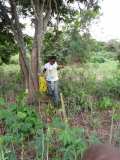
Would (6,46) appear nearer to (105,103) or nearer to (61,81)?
(61,81)

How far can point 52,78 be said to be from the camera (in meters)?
9.47

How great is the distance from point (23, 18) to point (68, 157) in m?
7.58

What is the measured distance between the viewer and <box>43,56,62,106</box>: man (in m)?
9.32

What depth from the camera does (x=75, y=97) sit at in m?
9.56

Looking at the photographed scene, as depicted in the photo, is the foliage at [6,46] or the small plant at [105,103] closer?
the small plant at [105,103]

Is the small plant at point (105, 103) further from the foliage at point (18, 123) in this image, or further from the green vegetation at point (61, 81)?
the foliage at point (18, 123)

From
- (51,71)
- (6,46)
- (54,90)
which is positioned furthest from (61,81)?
(6,46)

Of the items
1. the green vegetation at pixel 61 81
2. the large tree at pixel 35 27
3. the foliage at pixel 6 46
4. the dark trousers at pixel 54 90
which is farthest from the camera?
the foliage at pixel 6 46

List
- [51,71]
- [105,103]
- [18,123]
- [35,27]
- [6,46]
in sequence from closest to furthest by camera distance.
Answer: [18,123], [105,103], [51,71], [35,27], [6,46]

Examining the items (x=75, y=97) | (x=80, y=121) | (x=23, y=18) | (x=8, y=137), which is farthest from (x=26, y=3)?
(x=8, y=137)

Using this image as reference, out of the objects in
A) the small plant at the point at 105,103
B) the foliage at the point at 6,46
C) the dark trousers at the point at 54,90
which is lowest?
the small plant at the point at 105,103

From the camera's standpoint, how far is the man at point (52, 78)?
30.6 feet

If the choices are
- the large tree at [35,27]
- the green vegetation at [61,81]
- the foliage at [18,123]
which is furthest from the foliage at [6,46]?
the foliage at [18,123]

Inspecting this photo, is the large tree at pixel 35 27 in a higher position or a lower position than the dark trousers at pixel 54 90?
higher
